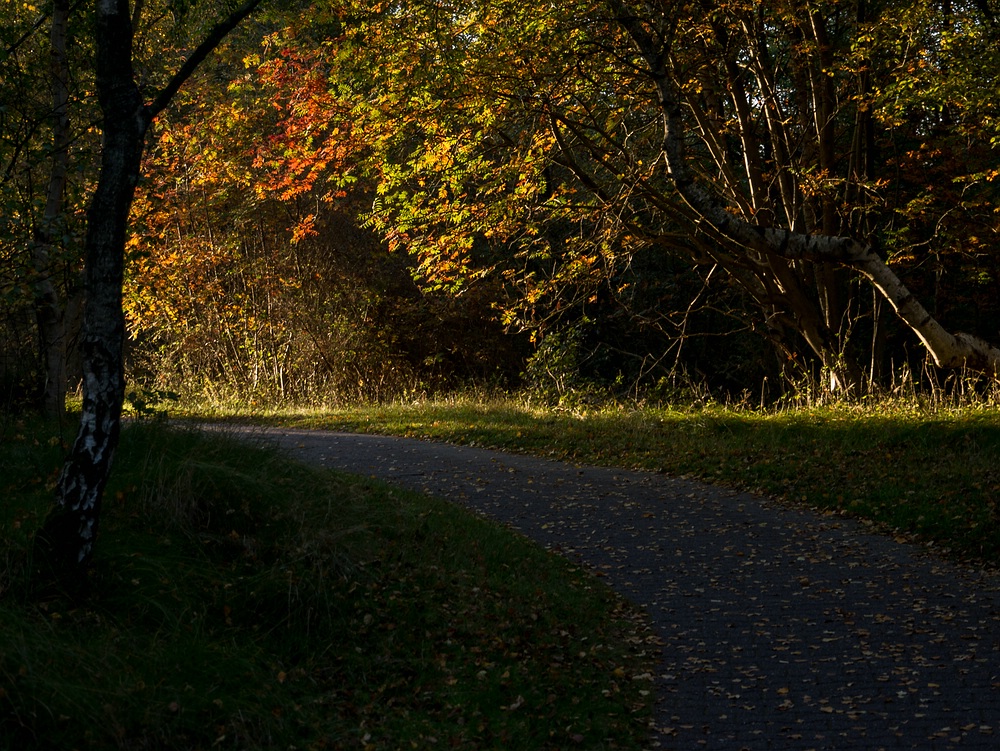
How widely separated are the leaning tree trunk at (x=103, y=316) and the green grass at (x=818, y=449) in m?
6.48

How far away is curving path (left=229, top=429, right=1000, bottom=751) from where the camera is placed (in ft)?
17.1

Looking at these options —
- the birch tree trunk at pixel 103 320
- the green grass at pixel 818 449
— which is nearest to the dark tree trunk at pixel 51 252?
the birch tree trunk at pixel 103 320

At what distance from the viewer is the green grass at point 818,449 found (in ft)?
29.7

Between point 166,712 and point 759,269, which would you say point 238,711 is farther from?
point 759,269

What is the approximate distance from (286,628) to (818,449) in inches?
→ 293

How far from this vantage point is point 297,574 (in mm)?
6199

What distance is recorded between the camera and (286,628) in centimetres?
575

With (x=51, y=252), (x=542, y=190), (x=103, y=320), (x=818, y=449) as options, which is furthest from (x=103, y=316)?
(x=542, y=190)

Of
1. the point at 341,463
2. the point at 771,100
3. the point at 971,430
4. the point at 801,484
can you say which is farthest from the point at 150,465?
the point at 771,100

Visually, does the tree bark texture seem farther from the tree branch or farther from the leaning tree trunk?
the leaning tree trunk

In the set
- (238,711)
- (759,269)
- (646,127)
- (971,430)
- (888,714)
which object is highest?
(646,127)

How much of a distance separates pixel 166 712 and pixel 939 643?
4.49 m

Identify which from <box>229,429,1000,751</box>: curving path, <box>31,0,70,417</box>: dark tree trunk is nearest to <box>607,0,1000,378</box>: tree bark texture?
<box>229,429,1000,751</box>: curving path

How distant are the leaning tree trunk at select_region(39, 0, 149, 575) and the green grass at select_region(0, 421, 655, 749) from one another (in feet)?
1.08
